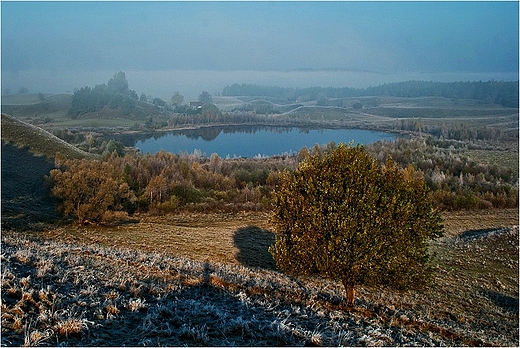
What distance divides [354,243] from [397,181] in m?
3.43

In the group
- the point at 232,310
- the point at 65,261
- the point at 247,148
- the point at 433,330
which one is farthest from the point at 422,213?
the point at 247,148

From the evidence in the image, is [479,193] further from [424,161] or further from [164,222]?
[164,222]

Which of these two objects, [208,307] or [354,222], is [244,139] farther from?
[208,307]

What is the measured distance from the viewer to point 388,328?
11.5m

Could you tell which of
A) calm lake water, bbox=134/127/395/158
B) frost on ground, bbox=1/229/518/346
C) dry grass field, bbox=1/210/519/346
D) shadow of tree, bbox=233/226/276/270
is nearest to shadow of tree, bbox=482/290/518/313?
dry grass field, bbox=1/210/519/346

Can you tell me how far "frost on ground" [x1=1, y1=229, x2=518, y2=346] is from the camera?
27.2 feet

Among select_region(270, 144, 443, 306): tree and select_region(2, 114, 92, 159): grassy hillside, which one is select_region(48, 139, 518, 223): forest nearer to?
select_region(2, 114, 92, 159): grassy hillside

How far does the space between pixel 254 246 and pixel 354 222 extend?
18.0 m

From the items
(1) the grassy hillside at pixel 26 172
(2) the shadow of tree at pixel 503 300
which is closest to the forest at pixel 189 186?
(1) the grassy hillside at pixel 26 172

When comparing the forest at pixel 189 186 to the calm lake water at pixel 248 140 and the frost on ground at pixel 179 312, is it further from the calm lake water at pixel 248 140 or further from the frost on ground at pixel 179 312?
the calm lake water at pixel 248 140

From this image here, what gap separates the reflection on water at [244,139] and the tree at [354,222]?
8573cm

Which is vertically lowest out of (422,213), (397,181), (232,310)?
(232,310)

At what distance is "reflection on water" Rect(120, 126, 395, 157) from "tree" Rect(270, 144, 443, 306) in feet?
281

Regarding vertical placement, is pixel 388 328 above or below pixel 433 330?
above
